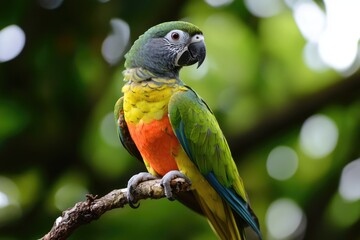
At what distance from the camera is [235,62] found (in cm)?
625

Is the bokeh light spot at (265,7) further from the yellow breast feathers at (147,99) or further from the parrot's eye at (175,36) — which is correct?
the yellow breast feathers at (147,99)

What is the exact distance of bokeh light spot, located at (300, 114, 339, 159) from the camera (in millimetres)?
6364

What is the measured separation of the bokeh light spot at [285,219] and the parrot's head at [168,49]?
2.71 m

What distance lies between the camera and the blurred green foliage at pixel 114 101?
19.1 feet

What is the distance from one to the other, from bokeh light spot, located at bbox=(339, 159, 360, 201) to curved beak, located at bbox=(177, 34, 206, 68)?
108 inches

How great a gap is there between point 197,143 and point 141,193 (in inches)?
20.1

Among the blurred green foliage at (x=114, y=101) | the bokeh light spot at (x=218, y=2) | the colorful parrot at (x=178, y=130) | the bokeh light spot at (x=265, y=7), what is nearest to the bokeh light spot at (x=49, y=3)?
the blurred green foliage at (x=114, y=101)

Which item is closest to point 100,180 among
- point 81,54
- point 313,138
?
point 81,54

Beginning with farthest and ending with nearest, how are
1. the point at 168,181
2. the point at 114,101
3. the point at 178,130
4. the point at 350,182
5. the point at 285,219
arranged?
the point at 285,219 → the point at 350,182 → the point at 114,101 → the point at 178,130 → the point at 168,181

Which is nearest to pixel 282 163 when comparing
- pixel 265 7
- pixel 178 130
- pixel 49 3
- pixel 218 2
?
pixel 265 7

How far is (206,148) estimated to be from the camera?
3.76 metres

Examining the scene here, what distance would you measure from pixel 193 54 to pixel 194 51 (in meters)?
0.03

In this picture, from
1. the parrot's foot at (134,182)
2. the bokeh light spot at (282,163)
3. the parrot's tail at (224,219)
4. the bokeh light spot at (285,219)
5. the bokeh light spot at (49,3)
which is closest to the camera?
the parrot's foot at (134,182)

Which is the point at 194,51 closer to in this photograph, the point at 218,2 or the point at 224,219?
the point at 224,219
